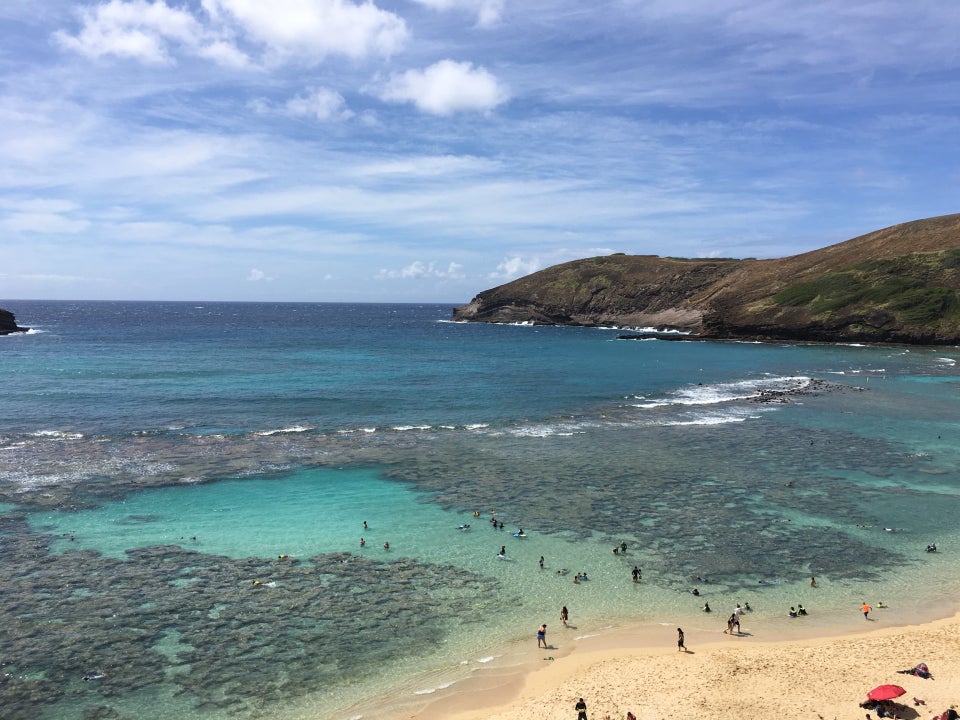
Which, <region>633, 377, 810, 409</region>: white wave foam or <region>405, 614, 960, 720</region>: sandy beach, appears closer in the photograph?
<region>405, 614, 960, 720</region>: sandy beach

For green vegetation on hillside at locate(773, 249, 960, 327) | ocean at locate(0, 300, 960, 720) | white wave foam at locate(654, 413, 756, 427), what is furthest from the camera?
green vegetation on hillside at locate(773, 249, 960, 327)

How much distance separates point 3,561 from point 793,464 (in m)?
54.5

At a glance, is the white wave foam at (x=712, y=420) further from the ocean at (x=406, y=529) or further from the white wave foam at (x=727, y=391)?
the white wave foam at (x=727, y=391)

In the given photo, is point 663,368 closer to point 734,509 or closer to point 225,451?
point 734,509

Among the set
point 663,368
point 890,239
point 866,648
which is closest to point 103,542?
point 866,648

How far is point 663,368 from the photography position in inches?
4363

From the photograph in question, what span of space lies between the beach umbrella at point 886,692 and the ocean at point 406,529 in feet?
20.3

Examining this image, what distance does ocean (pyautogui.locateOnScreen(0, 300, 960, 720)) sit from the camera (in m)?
26.2

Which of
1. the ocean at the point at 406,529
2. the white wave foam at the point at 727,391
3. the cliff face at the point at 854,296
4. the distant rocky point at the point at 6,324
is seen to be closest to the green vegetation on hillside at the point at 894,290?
the cliff face at the point at 854,296

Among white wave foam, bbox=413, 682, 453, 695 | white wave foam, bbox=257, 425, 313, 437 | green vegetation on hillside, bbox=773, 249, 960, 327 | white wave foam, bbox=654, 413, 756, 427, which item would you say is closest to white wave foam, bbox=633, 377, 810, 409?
white wave foam, bbox=654, 413, 756, 427

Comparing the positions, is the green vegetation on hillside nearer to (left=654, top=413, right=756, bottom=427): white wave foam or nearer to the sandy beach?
(left=654, top=413, right=756, bottom=427): white wave foam

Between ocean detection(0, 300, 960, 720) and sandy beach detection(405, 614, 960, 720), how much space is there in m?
1.32

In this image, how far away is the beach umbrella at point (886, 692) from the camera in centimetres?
2222

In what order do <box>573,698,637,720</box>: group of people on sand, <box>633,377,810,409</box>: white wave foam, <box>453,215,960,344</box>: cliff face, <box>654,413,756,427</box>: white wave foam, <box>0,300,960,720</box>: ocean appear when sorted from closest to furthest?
<box>573,698,637,720</box>: group of people on sand
<box>0,300,960,720</box>: ocean
<box>654,413,756,427</box>: white wave foam
<box>633,377,810,409</box>: white wave foam
<box>453,215,960,344</box>: cliff face
